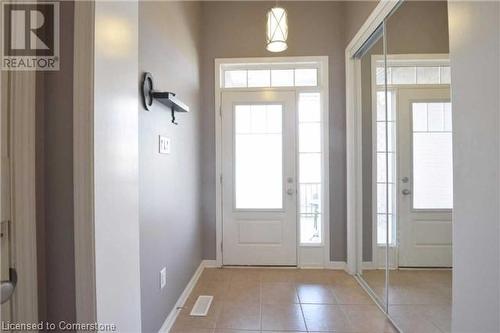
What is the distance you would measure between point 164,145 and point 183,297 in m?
1.36

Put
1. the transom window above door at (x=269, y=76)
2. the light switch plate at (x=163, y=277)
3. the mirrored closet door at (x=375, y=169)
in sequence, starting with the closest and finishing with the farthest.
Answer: the light switch plate at (x=163, y=277) < the mirrored closet door at (x=375, y=169) < the transom window above door at (x=269, y=76)

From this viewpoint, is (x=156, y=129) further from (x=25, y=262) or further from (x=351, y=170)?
(x=351, y=170)

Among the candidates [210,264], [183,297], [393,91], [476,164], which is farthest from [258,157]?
[476,164]

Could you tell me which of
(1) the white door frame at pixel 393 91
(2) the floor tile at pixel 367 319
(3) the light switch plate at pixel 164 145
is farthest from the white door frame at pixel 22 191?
(2) the floor tile at pixel 367 319

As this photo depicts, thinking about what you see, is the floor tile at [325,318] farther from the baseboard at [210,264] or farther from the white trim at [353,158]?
the baseboard at [210,264]

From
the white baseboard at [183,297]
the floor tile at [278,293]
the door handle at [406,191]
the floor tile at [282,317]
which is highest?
the door handle at [406,191]

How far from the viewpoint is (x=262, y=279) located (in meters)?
2.78

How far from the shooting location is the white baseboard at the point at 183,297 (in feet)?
6.15

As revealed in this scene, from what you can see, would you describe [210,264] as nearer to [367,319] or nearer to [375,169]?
[367,319]

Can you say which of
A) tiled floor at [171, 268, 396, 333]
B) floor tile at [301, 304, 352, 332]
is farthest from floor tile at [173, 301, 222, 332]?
floor tile at [301, 304, 352, 332]

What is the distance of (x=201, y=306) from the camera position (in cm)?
222

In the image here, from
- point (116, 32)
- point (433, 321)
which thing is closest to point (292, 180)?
point (433, 321)

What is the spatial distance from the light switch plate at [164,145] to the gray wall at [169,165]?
39 mm

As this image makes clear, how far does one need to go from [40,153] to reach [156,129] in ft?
3.46
